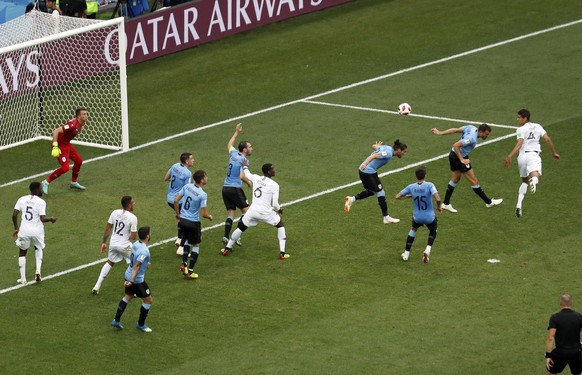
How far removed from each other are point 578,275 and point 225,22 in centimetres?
1874

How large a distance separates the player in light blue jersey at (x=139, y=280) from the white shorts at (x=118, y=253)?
4.54ft

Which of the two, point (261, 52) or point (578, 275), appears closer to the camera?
point (578, 275)

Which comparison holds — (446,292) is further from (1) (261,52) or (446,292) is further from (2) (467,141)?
(1) (261,52)

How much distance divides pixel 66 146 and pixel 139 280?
7959 mm

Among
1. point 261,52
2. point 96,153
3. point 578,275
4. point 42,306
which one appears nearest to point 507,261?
point 578,275

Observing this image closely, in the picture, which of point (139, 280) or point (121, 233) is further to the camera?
point (121, 233)

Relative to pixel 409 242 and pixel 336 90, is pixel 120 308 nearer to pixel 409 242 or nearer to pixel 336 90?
pixel 409 242

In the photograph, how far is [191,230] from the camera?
24359mm

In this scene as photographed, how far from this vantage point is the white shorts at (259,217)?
82.6 ft

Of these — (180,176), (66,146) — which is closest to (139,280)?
(180,176)

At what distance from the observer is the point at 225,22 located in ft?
132

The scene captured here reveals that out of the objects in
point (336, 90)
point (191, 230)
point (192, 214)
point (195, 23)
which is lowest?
point (336, 90)

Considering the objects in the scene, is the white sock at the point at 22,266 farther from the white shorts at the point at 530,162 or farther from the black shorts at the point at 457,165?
the white shorts at the point at 530,162

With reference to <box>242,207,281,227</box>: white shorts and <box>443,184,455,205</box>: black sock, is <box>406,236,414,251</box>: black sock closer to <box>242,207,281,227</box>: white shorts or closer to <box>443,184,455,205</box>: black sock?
<box>242,207,281,227</box>: white shorts
